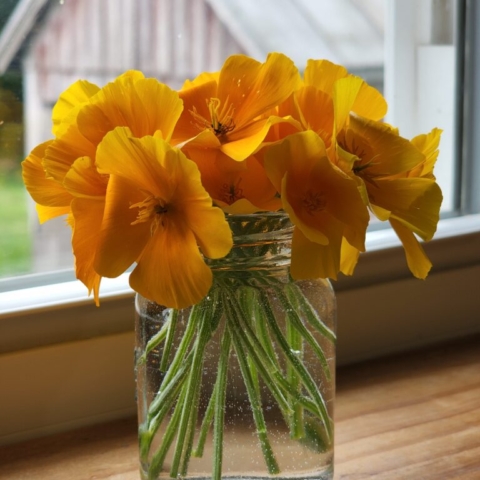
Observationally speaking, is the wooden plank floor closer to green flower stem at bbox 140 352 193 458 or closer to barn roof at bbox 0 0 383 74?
green flower stem at bbox 140 352 193 458

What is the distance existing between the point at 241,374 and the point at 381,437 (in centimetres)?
23

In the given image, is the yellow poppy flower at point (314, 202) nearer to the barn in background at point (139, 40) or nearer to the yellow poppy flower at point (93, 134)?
the yellow poppy flower at point (93, 134)

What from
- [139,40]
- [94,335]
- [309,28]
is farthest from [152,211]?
[309,28]

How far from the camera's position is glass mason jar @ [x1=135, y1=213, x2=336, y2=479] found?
0.56 metres

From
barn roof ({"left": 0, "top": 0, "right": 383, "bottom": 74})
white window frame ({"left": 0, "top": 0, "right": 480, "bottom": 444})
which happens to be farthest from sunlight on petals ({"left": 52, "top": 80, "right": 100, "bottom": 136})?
barn roof ({"left": 0, "top": 0, "right": 383, "bottom": 74})

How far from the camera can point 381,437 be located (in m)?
0.76

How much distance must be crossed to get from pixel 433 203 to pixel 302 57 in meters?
0.51

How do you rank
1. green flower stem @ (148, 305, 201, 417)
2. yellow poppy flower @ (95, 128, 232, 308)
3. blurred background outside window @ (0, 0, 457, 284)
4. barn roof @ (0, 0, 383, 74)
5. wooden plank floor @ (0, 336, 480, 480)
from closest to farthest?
yellow poppy flower @ (95, 128, 232, 308) → green flower stem @ (148, 305, 201, 417) → wooden plank floor @ (0, 336, 480, 480) → blurred background outside window @ (0, 0, 457, 284) → barn roof @ (0, 0, 383, 74)

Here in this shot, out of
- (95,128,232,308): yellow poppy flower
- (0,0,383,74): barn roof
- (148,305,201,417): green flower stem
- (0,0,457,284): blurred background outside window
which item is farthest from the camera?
(0,0,383,74): barn roof

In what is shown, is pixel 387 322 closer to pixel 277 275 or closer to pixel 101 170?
pixel 277 275

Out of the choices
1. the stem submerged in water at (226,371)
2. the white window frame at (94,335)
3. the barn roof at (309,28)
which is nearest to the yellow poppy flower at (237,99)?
the stem submerged in water at (226,371)

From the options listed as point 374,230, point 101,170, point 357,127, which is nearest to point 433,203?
point 357,127

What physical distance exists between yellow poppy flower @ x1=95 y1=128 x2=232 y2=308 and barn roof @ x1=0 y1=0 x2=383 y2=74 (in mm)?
490

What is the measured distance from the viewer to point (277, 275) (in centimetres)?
58
